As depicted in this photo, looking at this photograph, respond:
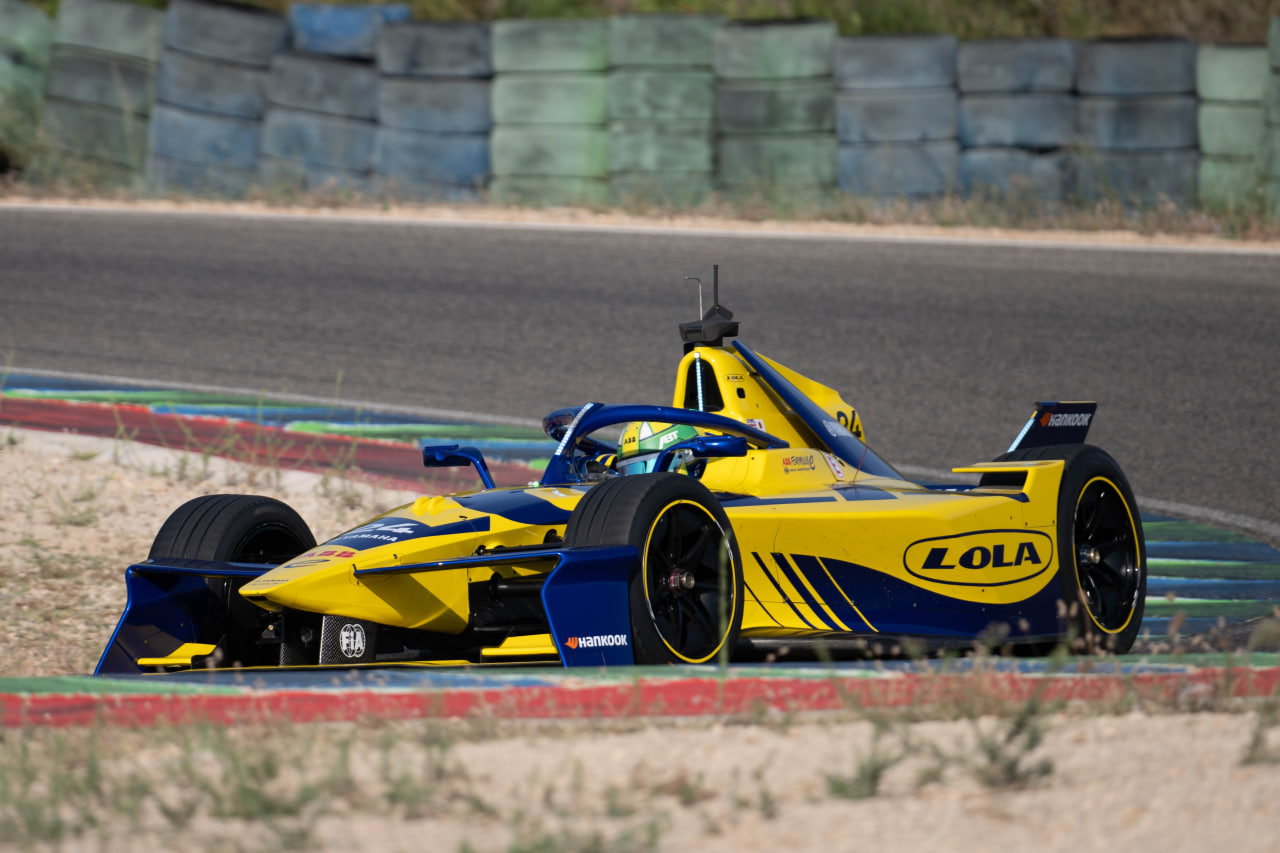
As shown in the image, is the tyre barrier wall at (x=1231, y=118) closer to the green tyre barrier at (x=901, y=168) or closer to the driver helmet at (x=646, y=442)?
the green tyre barrier at (x=901, y=168)

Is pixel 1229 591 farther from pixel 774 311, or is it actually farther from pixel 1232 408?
pixel 774 311

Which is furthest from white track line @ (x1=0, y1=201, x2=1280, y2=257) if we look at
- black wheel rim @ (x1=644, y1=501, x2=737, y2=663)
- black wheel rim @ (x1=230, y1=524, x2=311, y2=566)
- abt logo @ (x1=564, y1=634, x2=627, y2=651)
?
abt logo @ (x1=564, y1=634, x2=627, y2=651)

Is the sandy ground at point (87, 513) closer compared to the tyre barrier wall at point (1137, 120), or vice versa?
the sandy ground at point (87, 513)

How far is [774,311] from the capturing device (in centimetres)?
1047

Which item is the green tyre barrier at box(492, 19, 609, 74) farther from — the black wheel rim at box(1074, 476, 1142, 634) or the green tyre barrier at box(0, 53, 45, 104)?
the black wheel rim at box(1074, 476, 1142, 634)

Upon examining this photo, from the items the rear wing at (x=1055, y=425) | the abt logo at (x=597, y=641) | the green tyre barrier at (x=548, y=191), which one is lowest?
the abt logo at (x=597, y=641)

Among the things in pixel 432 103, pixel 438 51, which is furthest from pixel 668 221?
pixel 438 51

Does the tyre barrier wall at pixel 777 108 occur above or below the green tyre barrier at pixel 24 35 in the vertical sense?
below

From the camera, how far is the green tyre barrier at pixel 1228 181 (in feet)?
38.5

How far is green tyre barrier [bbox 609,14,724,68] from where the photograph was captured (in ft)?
40.9

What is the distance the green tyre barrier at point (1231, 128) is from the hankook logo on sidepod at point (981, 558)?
7.43 meters

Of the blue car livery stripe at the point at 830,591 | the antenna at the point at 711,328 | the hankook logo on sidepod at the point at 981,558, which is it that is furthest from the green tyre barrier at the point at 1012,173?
the blue car livery stripe at the point at 830,591

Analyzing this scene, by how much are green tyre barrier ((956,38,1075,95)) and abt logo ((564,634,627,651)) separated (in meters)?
8.93

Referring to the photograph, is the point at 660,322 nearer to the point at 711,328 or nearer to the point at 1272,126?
the point at 711,328
